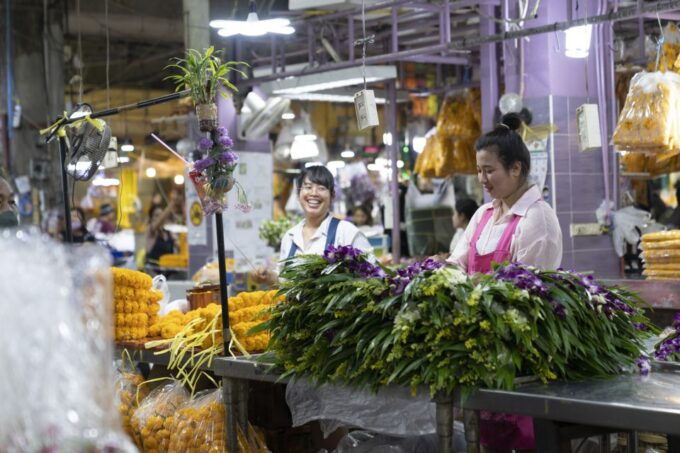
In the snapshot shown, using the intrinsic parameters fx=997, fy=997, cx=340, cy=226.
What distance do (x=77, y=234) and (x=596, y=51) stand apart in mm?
8251

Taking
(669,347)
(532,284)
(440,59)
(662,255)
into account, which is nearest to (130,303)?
(532,284)

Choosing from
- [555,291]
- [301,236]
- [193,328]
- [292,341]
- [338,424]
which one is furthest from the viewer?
[301,236]

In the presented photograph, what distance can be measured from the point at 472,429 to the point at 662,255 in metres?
4.03

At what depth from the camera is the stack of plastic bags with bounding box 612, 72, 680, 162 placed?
261 inches

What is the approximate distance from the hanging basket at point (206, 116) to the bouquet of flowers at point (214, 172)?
2.2 inches

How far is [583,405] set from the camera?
3086mm

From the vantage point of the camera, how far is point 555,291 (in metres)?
3.48

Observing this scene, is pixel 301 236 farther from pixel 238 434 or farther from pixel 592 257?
pixel 592 257

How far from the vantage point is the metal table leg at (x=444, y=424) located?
11.0ft

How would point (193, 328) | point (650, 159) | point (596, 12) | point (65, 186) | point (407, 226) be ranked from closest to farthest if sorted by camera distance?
point (193, 328), point (65, 186), point (596, 12), point (650, 159), point (407, 226)

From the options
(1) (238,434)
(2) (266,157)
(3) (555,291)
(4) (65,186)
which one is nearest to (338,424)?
(1) (238,434)

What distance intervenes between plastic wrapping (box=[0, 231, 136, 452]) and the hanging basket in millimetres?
2543

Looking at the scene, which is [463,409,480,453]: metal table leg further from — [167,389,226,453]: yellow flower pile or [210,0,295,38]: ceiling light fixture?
[210,0,295,38]: ceiling light fixture

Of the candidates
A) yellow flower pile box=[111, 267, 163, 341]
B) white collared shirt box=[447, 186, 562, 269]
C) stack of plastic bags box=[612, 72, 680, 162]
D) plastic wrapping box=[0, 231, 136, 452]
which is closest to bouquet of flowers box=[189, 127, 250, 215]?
yellow flower pile box=[111, 267, 163, 341]
